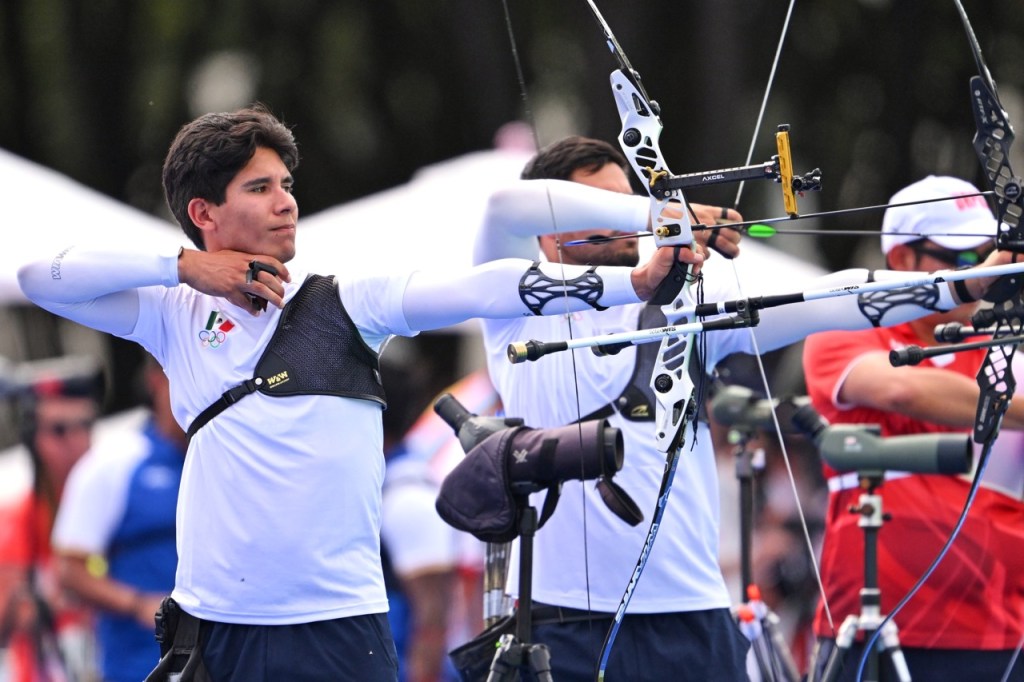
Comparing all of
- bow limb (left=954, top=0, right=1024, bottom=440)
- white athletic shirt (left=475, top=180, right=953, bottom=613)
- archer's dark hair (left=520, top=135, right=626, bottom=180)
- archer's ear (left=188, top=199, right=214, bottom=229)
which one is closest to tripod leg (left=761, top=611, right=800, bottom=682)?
white athletic shirt (left=475, top=180, right=953, bottom=613)

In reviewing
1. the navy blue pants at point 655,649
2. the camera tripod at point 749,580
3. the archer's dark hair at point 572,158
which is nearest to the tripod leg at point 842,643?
the navy blue pants at point 655,649

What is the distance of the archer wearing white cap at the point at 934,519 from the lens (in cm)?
379

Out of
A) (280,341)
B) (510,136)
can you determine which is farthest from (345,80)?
(280,341)

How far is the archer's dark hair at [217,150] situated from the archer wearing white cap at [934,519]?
1469 millimetres

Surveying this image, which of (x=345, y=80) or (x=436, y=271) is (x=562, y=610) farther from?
(x=345, y=80)

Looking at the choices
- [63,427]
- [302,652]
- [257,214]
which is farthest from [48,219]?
[302,652]

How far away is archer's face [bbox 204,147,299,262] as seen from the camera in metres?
3.35

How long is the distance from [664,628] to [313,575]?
2.61ft

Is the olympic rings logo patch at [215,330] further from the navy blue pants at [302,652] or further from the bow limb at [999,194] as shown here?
the bow limb at [999,194]

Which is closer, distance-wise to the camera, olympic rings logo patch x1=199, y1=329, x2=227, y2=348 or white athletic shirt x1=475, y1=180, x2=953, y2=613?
olympic rings logo patch x1=199, y1=329, x2=227, y2=348

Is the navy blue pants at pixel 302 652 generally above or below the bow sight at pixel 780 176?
below

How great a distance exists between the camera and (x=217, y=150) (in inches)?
132

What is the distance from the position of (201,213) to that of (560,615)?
1150 mm

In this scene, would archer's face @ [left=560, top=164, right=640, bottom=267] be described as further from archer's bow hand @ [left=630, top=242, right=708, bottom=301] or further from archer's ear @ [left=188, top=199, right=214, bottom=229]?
archer's ear @ [left=188, top=199, right=214, bottom=229]
